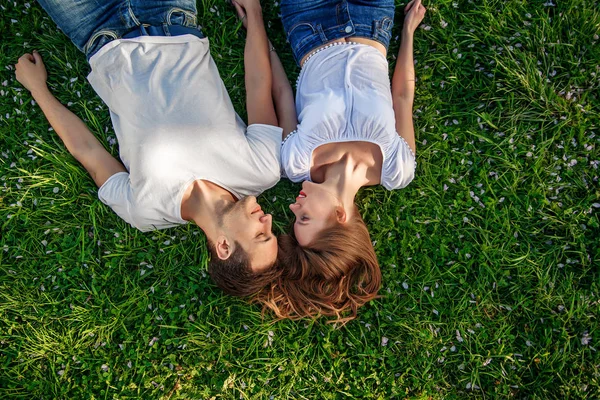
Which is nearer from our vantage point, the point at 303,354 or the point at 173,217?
the point at 173,217

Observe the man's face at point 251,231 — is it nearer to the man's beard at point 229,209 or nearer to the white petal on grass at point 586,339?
the man's beard at point 229,209

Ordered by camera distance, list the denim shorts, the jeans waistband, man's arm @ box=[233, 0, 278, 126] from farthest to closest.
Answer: man's arm @ box=[233, 0, 278, 126]
the denim shorts
the jeans waistband

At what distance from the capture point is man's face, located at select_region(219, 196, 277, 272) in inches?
129

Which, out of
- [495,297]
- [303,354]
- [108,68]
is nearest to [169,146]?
[108,68]

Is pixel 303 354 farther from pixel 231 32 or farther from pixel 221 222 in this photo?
pixel 231 32

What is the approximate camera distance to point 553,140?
4.18 m

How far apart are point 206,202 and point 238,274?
0.65 metres

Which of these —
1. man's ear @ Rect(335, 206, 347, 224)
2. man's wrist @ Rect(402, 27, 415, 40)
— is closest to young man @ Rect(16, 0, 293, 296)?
man's ear @ Rect(335, 206, 347, 224)

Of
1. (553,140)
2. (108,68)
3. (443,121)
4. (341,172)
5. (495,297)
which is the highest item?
(108,68)

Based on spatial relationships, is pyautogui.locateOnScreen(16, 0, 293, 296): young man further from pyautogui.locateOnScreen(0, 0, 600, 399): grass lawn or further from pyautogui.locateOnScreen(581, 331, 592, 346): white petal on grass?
pyautogui.locateOnScreen(581, 331, 592, 346): white petal on grass

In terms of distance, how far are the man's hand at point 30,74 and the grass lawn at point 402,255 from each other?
0.12 meters

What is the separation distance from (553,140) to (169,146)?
3.69m

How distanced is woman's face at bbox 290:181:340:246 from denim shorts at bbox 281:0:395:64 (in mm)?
1371

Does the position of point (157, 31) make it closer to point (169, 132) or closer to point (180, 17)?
point (180, 17)
